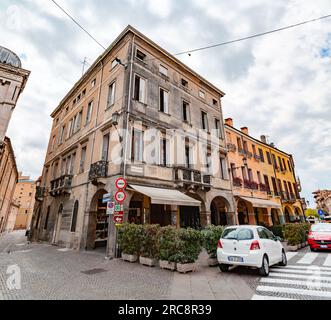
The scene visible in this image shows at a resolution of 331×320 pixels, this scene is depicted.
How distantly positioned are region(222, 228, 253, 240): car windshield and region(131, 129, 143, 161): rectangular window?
6.39 m

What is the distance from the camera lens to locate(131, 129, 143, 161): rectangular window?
11.3 m

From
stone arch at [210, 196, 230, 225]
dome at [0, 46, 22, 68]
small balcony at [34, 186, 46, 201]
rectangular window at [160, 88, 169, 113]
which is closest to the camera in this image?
rectangular window at [160, 88, 169, 113]

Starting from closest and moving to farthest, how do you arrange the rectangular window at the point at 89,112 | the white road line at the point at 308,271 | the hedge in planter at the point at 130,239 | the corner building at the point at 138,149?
the white road line at the point at 308,271 → the hedge in planter at the point at 130,239 → the corner building at the point at 138,149 → the rectangular window at the point at 89,112

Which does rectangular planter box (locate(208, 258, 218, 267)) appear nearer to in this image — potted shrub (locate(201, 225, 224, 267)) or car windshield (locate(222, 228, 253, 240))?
potted shrub (locate(201, 225, 224, 267))

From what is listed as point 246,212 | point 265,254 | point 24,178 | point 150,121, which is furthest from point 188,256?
point 24,178

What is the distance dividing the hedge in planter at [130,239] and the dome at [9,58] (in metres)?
23.0

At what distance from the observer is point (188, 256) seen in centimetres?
649

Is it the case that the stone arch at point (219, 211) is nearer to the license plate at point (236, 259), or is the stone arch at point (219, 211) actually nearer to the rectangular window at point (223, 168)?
the rectangular window at point (223, 168)

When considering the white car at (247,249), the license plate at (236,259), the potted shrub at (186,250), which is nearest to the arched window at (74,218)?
the potted shrub at (186,250)

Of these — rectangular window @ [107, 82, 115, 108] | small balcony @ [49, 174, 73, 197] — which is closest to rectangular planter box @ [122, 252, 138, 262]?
small balcony @ [49, 174, 73, 197]

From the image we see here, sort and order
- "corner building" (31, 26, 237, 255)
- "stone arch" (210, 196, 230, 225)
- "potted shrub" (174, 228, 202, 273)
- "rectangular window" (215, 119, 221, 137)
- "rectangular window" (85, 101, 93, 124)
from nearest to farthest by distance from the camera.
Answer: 1. "potted shrub" (174, 228, 202, 273)
2. "corner building" (31, 26, 237, 255)
3. "rectangular window" (85, 101, 93, 124)
4. "stone arch" (210, 196, 230, 225)
5. "rectangular window" (215, 119, 221, 137)

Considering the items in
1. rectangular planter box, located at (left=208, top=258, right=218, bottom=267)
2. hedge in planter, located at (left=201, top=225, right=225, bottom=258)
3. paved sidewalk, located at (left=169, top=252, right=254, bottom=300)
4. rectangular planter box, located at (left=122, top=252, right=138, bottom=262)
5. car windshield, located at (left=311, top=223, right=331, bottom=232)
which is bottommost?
paved sidewalk, located at (left=169, top=252, right=254, bottom=300)

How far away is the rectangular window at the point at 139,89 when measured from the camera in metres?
12.7

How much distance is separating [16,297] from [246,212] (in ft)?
64.9
